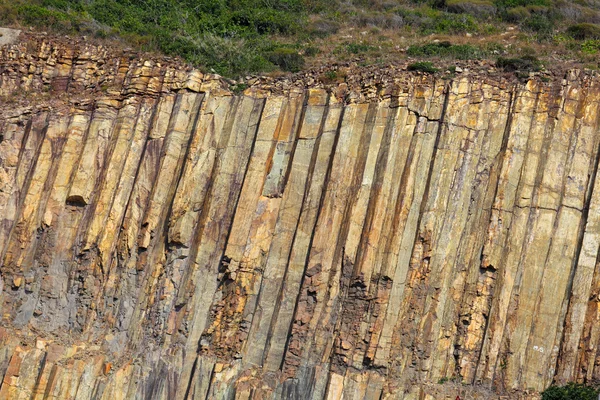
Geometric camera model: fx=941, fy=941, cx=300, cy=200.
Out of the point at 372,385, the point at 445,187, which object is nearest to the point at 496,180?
the point at 445,187

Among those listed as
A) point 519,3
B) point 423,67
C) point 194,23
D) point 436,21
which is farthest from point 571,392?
point 519,3

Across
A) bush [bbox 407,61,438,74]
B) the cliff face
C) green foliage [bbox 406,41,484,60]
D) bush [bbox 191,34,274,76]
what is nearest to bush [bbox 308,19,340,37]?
bush [bbox 191,34,274,76]

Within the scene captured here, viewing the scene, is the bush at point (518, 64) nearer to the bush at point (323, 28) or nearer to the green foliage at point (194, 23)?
the green foliage at point (194, 23)

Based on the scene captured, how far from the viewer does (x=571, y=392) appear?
85.1 feet

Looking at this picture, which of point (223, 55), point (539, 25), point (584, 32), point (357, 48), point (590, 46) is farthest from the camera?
point (539, 25)

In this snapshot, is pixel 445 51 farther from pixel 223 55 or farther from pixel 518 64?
pixel 223 55

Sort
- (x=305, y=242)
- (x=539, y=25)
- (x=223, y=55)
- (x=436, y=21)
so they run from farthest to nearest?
(x=436, y=21), (x=539, y=25), (x=223, y=55), (x=305, y=242)

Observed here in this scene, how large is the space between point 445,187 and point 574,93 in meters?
5.21

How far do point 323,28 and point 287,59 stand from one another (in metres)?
7.54

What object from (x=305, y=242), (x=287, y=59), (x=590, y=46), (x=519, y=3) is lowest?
(x=305, y=242)

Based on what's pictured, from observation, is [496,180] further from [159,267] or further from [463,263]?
[159,267]

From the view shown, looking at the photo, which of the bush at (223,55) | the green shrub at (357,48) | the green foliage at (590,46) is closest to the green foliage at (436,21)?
the green shrub at (357,48)

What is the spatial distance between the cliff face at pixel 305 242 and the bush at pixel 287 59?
326 centimetres

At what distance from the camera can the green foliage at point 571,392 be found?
2581 centimetres
